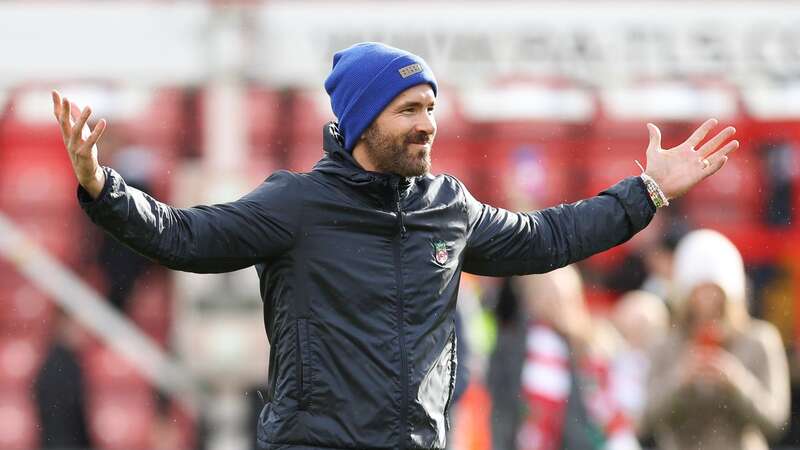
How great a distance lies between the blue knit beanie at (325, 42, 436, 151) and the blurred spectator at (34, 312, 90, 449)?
5244 millimetres

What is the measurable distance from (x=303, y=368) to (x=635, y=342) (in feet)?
16.1

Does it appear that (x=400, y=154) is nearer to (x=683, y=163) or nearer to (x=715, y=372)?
(x=683, y=163)

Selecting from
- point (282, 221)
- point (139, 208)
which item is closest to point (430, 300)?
point (282, 221)

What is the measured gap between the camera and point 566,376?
7.08 m

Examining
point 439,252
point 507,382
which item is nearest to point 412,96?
point 439,252

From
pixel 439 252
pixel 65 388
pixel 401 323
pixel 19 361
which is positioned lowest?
pixel 65 388

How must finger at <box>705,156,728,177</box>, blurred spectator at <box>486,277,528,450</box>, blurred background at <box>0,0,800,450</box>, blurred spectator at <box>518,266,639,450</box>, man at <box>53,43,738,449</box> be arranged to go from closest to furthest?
man at <box>53,43,738,449</box> < finger at <box>705,156,728,177</box> < blurred spectator at <box>518,266,639,450</box> < blurred spectator at <box>486,277,528,450</box> < blurred background at <box>0,0,800,450</box>

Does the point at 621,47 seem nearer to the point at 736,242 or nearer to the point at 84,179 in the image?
the point at 736,242

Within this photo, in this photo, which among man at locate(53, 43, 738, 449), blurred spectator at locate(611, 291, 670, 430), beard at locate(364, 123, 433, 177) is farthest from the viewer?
blurred spectator at locate(611, 291, 670, 430)

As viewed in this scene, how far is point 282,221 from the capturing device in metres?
3.59

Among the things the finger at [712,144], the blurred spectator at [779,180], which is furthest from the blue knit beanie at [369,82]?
the blurred spectator at [779,180]

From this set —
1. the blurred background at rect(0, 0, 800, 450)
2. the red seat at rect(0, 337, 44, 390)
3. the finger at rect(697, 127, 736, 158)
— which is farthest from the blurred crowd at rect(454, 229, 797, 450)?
the red seat at rect(0, 337, 44, 390)

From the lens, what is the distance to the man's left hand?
3.94 meters

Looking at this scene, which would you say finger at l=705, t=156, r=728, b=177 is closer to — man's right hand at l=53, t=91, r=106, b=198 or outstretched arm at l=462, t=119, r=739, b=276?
outstretched arm at l=462, t=119, r=739, b=276
